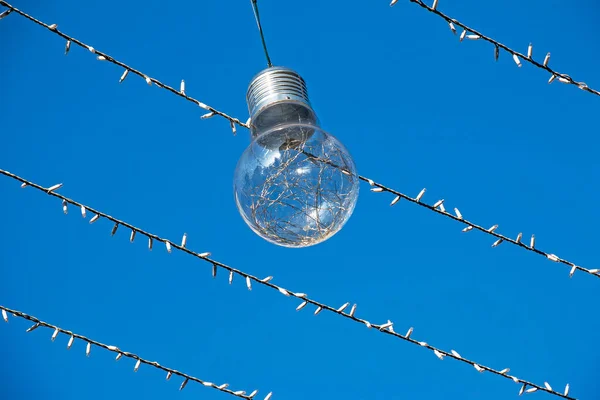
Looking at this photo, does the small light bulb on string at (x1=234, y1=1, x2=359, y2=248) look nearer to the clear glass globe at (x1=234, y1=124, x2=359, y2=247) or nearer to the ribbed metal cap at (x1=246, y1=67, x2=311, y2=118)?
the clear glass globe at (x1=234, y1=124, x2=359, y2=247)

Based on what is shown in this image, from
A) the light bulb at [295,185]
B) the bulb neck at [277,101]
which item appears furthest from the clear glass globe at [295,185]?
the bulb neck at [277,101]

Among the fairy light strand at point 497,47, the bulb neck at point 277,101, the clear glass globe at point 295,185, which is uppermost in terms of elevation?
the fairy light strand at point 497,47

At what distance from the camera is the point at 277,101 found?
2375mm

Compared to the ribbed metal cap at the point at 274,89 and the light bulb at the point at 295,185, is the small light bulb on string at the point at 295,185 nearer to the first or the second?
the light bulb at the point at 295,185

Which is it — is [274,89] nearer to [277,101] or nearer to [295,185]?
[277,101]

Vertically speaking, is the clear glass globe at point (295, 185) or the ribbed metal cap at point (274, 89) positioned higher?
the ribbed metal cap at point (274, 89)

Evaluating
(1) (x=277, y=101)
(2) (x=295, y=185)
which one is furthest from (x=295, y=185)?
(1) (x=277, y=101)

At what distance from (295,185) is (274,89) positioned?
377 millimetres

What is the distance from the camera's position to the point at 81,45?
107 inches

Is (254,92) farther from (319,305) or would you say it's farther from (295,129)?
(319,305)

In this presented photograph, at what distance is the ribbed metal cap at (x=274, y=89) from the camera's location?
2395 millimetres

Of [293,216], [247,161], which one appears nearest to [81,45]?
[247,161]

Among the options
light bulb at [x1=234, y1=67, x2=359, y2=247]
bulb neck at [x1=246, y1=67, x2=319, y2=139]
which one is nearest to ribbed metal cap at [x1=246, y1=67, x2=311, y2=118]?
bulb neck at [x1=246, y1=67, x2=319, y2=139]

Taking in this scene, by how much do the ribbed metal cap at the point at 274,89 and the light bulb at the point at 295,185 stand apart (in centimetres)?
11
